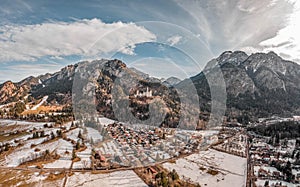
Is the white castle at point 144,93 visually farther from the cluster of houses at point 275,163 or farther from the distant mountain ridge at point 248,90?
the cluster of houses at point 275,163

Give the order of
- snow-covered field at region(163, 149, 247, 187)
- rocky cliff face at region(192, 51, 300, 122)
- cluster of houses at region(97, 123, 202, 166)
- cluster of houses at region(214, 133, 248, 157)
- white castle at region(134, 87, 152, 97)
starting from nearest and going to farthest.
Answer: snow-covered field at region(163, 149, 247, 187) < cluster of houses at region(97, 123, 202, 166) < cluster of houses at region(214, 133, 248, 157) < white castle at region(134, 87, 152, 97) < rocky cliff face at region(192, 51, 300, 122)

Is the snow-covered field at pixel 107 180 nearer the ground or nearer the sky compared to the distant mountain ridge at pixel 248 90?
nearer the ground

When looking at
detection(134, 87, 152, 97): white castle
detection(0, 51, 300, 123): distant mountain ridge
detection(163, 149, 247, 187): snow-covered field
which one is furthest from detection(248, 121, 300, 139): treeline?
detection(134, 87, 152, 97): white castle

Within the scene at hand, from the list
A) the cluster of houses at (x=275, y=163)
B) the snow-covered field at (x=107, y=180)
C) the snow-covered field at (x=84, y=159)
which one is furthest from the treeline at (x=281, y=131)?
the snow-covered field at (x=84, y=159)

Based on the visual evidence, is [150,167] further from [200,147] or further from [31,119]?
[31,119]

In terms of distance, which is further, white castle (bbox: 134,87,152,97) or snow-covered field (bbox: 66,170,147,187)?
white castle (bbox: 134,87,152,97)

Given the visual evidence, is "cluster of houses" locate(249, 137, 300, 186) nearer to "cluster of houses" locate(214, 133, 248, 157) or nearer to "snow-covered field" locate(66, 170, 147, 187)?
"cluster of houses" locate(214, 133, 248, 157)
